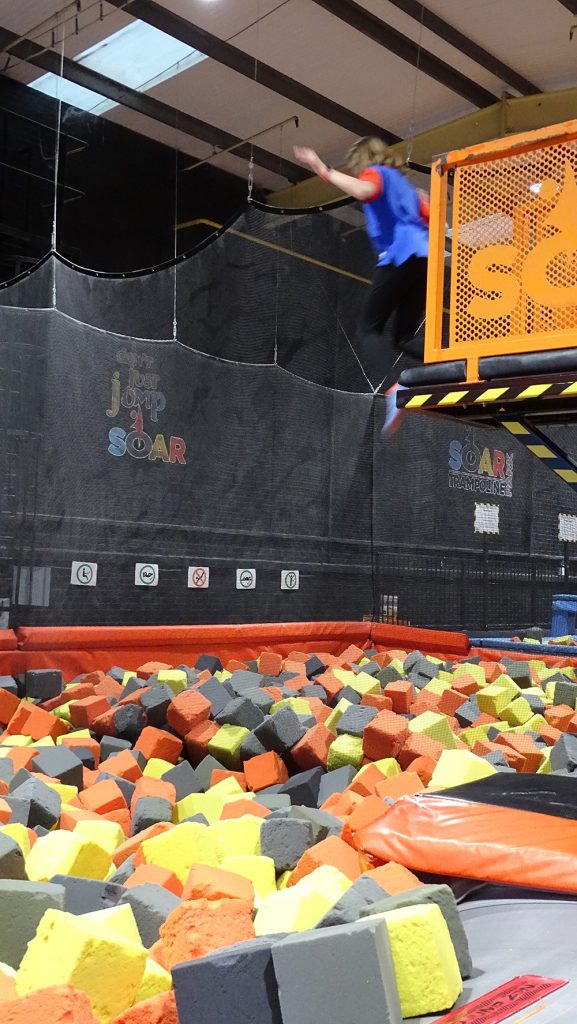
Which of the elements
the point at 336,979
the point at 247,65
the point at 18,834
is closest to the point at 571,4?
the point at 247,65

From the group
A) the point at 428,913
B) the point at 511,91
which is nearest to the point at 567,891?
the point at 428,913

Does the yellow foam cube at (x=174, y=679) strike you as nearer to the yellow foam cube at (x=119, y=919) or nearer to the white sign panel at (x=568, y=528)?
the yellow foam cube at (x=119, y=919)

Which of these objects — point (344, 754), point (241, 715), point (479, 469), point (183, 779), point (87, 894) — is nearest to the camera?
point (87, 894)

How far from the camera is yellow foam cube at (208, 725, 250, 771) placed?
10.7 ft

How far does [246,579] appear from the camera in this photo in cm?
541

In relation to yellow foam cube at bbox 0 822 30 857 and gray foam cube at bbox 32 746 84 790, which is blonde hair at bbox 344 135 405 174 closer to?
Answer: gray foam cube at bbox 32 746 84 790

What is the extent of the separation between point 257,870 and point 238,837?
8.2 inches

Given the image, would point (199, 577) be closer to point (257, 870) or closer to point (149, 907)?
point (257, 870)

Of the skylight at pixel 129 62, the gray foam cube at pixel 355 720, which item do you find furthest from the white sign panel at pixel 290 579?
the skylight at pixel 129 62

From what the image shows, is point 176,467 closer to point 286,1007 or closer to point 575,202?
point 575,202

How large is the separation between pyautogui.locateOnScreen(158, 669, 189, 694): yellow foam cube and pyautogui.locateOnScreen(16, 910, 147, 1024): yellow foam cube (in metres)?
2.67

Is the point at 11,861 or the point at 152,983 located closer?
the point at 152,983

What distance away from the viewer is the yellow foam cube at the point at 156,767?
3.21m

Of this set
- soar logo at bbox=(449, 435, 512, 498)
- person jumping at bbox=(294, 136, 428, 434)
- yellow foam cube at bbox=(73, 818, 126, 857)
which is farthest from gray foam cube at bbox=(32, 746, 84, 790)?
soar logo at bbox=(449, 435, 512, 498)
